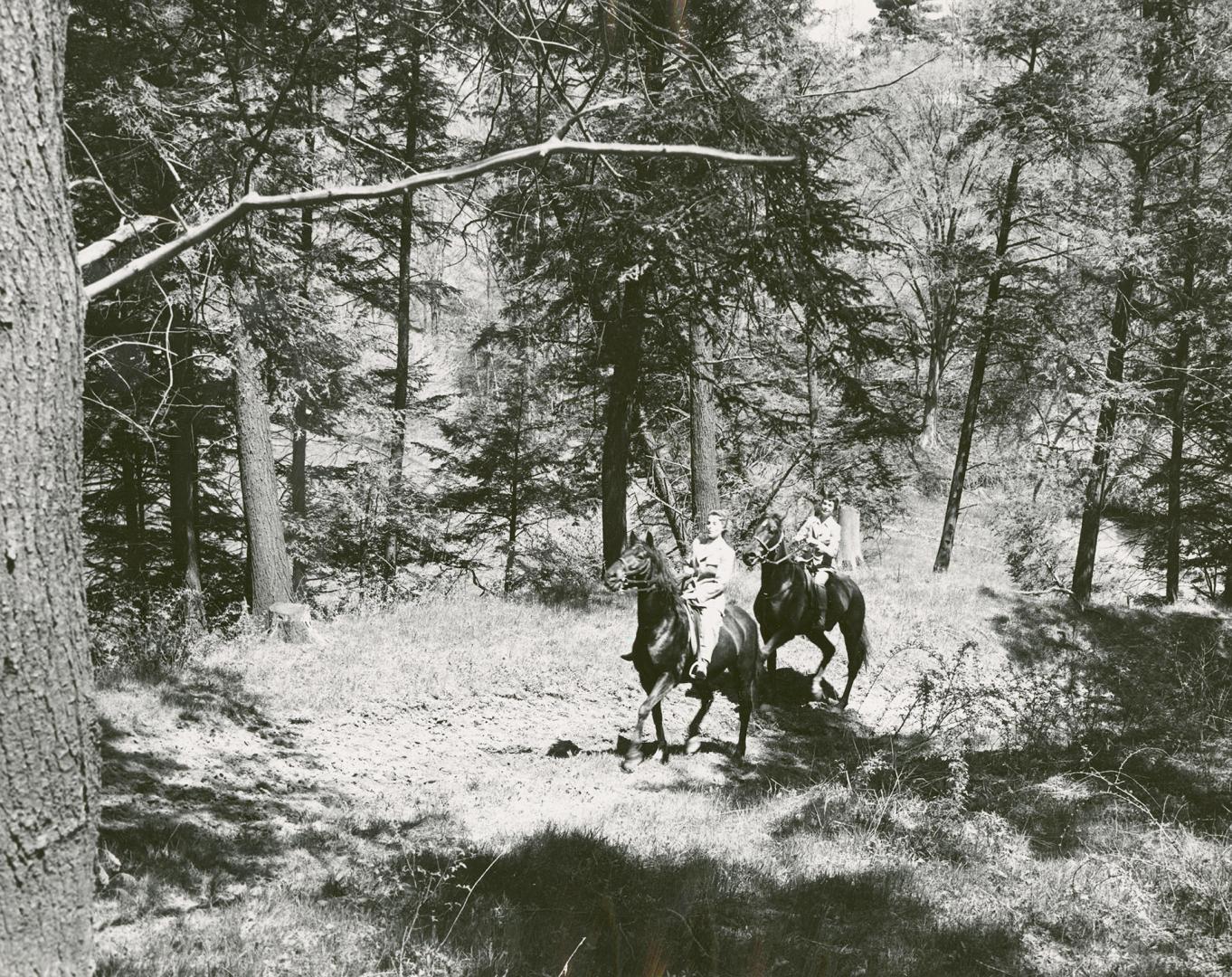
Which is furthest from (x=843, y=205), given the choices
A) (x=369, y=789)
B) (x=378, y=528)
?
(x=378, y=528)

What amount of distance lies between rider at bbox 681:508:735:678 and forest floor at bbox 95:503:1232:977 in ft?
4.01

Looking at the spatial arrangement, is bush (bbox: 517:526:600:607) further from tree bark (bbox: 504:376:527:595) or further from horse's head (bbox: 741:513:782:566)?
horse's head (bbox: 741:513:782:566)

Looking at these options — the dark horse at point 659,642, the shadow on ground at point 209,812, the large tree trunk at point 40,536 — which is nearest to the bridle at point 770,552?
the dark horse at point 659,642

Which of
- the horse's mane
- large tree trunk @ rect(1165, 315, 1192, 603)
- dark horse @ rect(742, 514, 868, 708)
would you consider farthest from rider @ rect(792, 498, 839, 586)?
large tree trunk @ rect(1165, 315, 1192, 603)

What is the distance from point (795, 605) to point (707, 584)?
2391 mm

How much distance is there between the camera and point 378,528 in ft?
67.6

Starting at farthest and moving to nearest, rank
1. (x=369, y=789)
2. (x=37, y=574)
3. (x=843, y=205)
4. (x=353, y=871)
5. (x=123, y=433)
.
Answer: (x=123, y=433)
(x=369, y=789)
(x=353, y=871)
(x=843, y=205)
(x=37, y=574)

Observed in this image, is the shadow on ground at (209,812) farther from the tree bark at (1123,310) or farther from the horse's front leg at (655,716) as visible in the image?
the tree bark at (1123,310)

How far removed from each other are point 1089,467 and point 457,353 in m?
21.6

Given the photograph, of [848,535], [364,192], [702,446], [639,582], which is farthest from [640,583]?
[848,535]

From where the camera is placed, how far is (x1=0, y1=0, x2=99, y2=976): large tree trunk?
242cm

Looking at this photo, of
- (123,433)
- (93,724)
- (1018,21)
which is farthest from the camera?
(1018,21)

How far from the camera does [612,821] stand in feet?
24.7

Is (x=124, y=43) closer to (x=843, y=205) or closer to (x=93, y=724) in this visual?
(x=843, y=205)
